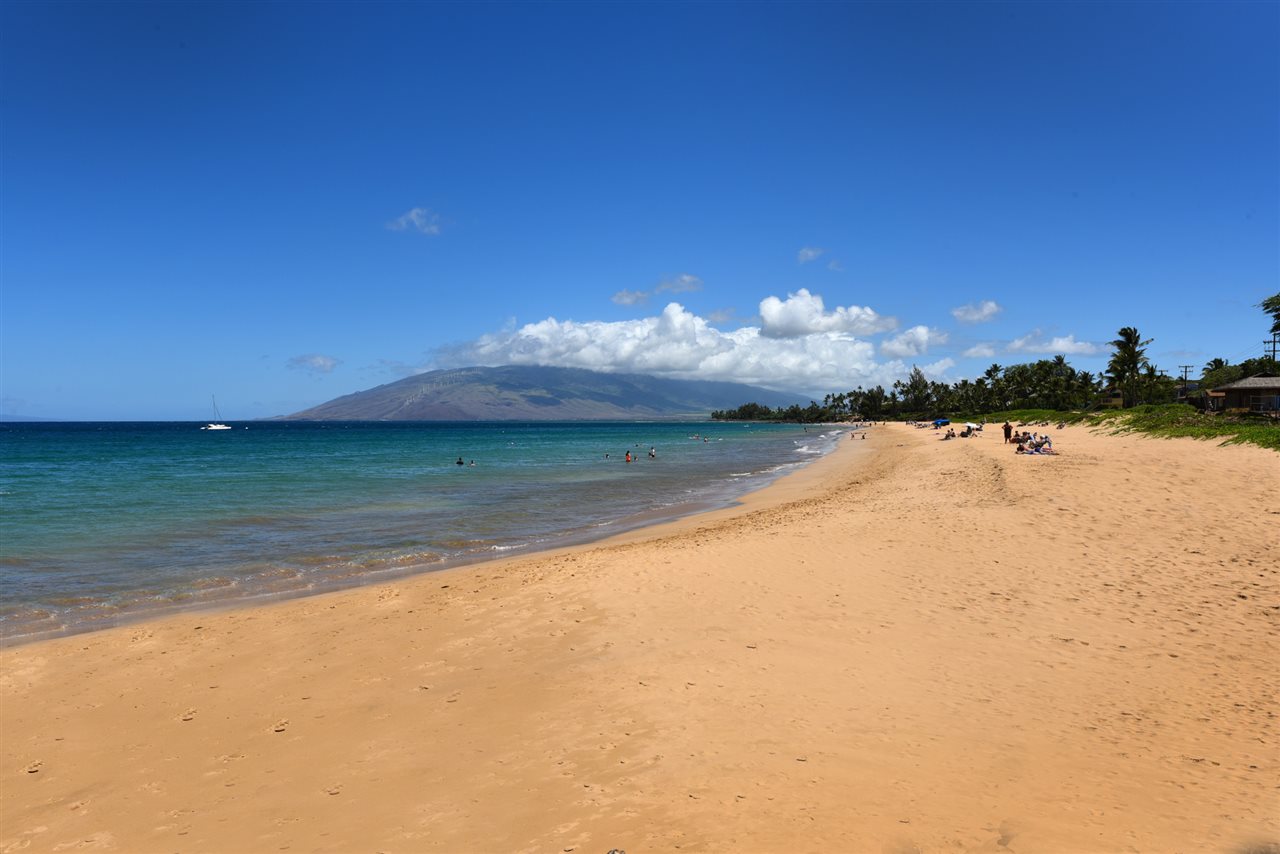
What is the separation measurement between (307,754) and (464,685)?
175cm

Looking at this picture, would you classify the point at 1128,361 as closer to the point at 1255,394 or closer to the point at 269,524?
the point at 1255,394

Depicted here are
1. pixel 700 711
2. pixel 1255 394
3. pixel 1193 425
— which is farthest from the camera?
pixel 1255 394

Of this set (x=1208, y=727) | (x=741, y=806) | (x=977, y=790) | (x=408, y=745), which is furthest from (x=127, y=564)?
(x=1208, y=727)

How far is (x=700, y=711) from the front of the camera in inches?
248

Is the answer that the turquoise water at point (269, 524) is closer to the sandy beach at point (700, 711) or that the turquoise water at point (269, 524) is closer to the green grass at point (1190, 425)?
the sandy beach at point (700, 711)

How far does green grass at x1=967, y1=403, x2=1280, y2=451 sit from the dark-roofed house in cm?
594

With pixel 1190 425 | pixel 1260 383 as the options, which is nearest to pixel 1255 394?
pixel 1260 383

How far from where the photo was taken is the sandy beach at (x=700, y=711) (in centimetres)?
464

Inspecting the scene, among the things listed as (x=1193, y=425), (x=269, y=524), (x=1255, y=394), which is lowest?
(x=269, y=524)

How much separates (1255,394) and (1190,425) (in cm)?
2251

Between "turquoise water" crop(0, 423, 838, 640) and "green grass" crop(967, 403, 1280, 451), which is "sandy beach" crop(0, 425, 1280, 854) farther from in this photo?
"green grass" crop(967, 403, 1280, 451)

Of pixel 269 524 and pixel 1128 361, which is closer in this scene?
pixel 269 524

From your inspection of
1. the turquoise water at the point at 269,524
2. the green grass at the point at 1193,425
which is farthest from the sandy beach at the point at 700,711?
the green grass at the point at 1193,425

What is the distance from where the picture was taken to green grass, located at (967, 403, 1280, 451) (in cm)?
2619
